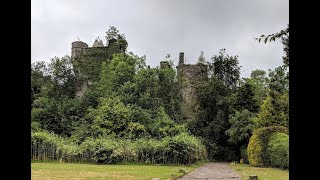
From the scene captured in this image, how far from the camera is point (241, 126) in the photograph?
2525 cm

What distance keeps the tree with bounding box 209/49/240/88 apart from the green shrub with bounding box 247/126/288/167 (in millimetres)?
12225

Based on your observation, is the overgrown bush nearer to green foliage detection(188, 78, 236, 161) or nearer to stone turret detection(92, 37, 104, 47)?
green foliage detection(188, 78, 236, 161)

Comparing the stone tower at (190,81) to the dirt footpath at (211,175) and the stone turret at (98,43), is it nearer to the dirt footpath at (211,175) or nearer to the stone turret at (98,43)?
the stone turret at (98,43)

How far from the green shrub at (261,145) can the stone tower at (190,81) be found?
10.4 m

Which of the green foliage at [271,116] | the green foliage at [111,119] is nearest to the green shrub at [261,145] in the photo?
the green foliage at [271,116]

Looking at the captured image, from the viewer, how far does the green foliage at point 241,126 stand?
24797mm

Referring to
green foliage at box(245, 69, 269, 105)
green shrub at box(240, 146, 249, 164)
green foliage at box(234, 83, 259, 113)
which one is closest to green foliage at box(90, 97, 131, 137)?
green shrub at box(240, 146, 249, 164)

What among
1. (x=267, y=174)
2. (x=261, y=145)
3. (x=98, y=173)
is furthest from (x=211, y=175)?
(x=261, y=145)

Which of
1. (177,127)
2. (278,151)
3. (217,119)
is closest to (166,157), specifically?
(177,127)

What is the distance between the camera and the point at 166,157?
835 inches

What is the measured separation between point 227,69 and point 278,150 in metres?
15.0

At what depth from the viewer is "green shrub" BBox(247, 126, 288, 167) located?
18.7 m
